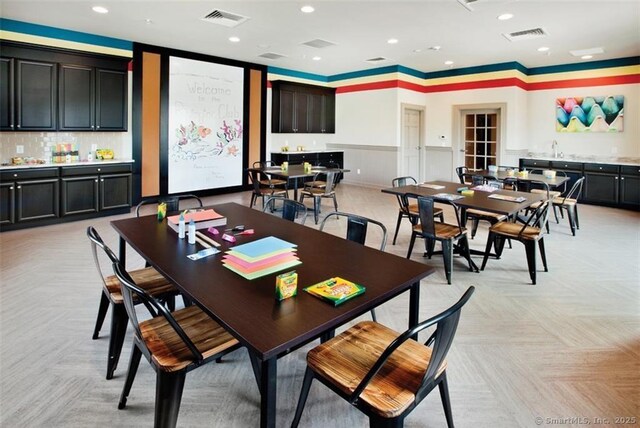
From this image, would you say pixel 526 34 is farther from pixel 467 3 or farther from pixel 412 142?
pixel 412 142

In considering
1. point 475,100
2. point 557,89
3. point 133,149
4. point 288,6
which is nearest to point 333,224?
point 288,6

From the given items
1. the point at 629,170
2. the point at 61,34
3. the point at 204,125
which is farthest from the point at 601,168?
the point at 61,34

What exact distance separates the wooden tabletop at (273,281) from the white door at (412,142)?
7.91 metres

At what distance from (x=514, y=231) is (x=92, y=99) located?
6246 mm

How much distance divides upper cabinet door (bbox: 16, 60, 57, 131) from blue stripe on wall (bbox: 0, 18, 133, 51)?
79 centimetres

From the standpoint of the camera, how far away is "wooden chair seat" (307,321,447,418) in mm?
1447

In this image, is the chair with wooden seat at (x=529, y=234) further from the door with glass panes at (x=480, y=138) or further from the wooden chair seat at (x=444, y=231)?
the door with glass panes at (x=480, y=138)

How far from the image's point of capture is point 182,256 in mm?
2076

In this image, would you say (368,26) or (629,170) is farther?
(629,170)

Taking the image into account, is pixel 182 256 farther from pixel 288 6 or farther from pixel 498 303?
pixel 288 6

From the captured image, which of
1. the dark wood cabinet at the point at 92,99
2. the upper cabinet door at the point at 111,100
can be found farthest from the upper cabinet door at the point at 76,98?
the upper cabinet door at the point at 111,100

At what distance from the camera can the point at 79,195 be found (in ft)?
19.7

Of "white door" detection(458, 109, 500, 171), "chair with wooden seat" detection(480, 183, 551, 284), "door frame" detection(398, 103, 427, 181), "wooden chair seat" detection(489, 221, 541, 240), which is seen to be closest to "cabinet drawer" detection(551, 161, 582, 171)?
"white door" detection(458, 109, 500, 171)

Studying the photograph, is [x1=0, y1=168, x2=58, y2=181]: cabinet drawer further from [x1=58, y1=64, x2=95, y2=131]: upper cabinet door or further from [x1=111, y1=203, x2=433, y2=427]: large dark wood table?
[x1=111, y1=203, x2=433, y2=427]: large dark wood table
